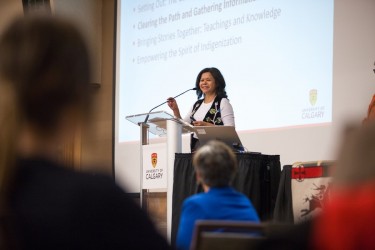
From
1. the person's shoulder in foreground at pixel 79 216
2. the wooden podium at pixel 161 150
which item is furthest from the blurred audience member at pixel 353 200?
the wooden podium at pixel 161 150

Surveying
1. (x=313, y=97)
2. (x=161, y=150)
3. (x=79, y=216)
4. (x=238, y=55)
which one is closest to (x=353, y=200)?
(x=79, y=216)

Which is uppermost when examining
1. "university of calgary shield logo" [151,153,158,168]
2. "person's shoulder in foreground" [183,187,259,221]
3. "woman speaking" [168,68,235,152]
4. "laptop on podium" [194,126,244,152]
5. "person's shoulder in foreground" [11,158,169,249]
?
"woman speaking" [168,68,235,152]

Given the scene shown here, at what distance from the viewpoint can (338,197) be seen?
2.56 ft

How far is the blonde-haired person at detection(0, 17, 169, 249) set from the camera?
817 mm

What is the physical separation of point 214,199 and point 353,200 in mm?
1803

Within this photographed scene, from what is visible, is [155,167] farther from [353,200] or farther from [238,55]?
[353,200]

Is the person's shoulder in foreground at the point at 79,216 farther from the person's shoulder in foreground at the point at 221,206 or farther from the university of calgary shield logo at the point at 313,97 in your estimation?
the university of calgary shield logo at the point at 313,97

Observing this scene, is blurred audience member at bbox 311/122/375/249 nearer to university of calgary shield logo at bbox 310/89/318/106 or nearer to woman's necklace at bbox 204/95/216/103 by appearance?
university of calgary shield logo at bbox 310/89/318/106

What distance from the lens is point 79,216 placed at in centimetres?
81

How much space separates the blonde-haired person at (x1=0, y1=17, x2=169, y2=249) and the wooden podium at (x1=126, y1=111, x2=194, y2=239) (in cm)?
332

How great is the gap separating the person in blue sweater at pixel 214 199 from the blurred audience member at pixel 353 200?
148 cm

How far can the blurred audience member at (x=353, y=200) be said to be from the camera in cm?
77

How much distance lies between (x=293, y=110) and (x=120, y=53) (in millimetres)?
2487

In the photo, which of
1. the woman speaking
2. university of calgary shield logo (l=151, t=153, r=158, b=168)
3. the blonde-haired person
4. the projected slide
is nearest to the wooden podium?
university of calgary shield logo (l=151, t=153, r=158, b=168)
